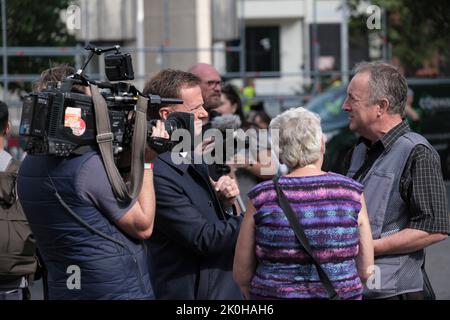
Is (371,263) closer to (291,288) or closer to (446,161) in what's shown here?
(291,288)

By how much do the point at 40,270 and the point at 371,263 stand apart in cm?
206

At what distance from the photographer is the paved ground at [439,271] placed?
8172 mm

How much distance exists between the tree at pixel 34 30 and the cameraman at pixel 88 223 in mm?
10078

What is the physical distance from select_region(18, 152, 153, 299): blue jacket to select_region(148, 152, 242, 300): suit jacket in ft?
1.23


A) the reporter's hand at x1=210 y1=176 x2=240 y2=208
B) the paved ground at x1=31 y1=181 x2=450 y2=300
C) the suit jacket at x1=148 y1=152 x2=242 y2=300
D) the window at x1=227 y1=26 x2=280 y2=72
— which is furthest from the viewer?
the window at x1=227 y1=26 x2=280 y2=72

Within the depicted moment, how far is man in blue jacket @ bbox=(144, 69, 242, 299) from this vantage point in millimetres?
4293

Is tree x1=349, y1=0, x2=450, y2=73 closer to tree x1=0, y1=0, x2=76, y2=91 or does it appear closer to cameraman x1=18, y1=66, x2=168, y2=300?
tree x1=0, y1=0, x2=76, y2=91

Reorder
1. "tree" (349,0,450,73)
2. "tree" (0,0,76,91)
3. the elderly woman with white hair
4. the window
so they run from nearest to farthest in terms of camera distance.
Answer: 1. the elderly woman with white hair
2. "tree" (0,0,76,91)
3. "tree" (349,0,450,73)
4. the window

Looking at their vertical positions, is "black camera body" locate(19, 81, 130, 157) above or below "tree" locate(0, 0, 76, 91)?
below

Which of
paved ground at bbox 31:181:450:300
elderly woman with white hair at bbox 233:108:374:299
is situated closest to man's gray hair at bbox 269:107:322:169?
elderly woman with white hair at bbox 233:108:374:299

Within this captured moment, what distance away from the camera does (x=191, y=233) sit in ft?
14.0

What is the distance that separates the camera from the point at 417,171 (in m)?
4.21

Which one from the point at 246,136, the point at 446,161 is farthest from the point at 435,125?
the point at 246,136

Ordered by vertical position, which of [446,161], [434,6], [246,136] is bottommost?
[446,161]
